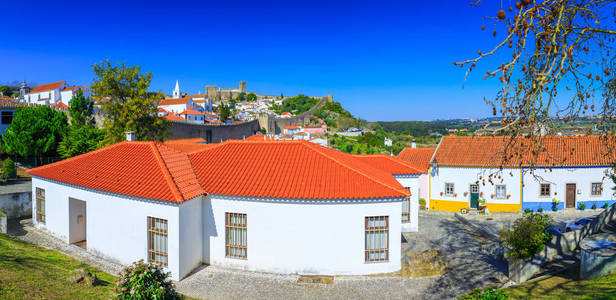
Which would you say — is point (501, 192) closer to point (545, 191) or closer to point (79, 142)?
point (545, 191)

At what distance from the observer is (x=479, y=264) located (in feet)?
45.9

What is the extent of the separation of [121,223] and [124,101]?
17303 mm

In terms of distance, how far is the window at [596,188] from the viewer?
24219 millimetres

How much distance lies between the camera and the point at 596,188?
24266 mm

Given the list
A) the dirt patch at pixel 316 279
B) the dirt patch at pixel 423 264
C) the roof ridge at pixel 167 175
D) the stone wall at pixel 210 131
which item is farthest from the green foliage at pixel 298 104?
the dirt patch at pixel 316 279

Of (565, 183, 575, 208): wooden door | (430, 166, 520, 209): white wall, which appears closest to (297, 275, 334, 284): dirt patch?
(430, 166, 520, 209): white wall

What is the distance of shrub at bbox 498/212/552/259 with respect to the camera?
461 inches

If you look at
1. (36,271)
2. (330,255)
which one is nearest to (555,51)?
(330,255)

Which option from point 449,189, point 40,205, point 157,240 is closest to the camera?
point 157,240

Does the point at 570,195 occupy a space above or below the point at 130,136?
below

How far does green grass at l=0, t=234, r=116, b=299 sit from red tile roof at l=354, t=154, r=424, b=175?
1319 cm

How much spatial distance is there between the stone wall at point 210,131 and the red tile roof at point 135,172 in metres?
21.5

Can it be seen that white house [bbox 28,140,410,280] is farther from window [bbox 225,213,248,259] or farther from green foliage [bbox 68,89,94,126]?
Result: green foliage [bbox 68,89,94,126]

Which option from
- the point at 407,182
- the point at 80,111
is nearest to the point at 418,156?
the point at 407,182
